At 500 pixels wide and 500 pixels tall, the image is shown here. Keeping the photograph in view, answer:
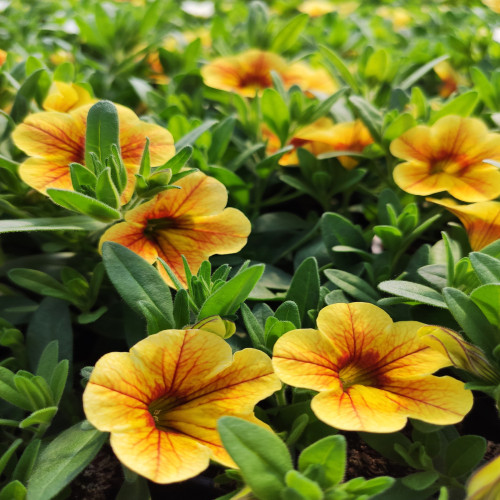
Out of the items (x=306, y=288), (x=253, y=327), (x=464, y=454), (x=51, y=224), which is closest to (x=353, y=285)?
(x=306, y=288)

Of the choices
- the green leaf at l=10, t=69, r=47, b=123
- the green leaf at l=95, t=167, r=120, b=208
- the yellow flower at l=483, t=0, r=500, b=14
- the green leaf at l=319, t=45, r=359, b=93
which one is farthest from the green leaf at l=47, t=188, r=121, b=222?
the yellow flower at l=483, t=0, r=500, b=14

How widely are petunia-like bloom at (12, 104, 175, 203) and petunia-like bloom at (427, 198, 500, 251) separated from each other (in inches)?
21.0

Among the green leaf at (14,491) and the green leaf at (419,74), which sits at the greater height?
the green leaf at (419,74)

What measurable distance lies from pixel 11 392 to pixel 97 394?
0.24 metres

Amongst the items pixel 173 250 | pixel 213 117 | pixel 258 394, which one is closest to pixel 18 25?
pixel 213 117

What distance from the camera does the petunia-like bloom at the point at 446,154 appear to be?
3.49ft

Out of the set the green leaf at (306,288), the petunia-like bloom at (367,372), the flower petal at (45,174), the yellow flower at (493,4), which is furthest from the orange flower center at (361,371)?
the yellow flower at (493,4)

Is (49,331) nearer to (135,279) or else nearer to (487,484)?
(135,279)

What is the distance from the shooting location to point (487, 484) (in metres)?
0.61

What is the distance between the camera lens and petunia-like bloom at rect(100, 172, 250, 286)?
37.5 inches

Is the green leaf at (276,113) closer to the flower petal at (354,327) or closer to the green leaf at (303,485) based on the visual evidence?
the flower petal at (354,327)

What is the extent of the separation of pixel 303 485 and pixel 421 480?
202mm

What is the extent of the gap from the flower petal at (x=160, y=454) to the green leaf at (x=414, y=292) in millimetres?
354

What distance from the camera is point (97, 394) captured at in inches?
27.1
